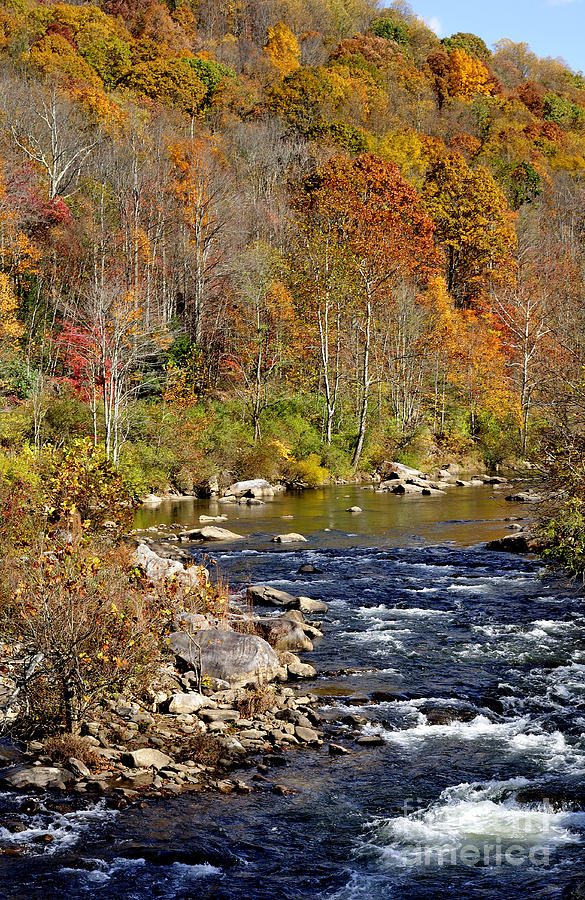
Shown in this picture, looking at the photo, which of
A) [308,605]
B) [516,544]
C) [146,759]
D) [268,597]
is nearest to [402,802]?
[146,759]

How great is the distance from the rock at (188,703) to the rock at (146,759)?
1.23 meters

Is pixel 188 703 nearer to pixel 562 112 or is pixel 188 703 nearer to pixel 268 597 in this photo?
pixel 268 597

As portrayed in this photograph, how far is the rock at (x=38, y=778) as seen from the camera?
7.99 meters

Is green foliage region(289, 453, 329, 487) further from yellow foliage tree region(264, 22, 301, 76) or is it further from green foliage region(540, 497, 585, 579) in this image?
yellow foliage tree region(264, 22, 301, 76)

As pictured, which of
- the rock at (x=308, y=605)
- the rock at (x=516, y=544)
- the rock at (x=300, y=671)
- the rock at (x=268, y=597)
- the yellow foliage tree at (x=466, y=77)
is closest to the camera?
the rock at (x=300, y=671)

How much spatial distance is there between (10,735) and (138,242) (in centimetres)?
3497

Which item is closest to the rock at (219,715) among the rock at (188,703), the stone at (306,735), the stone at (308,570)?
the rock at (188,703)

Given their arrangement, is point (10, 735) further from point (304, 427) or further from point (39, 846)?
point (304, 427)

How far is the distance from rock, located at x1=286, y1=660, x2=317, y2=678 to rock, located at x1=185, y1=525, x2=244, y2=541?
1099 cm

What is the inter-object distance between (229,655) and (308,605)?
13.7ft

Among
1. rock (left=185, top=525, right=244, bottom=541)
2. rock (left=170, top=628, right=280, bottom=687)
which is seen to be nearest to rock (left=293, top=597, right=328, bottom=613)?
rock (left=170, top=628, right=280, bottom=687)

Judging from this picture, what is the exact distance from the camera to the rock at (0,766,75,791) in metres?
7.99

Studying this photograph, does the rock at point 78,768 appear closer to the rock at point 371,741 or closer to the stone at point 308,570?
the rock at point 371,741

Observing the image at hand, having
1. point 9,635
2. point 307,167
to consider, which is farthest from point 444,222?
point 9,635
